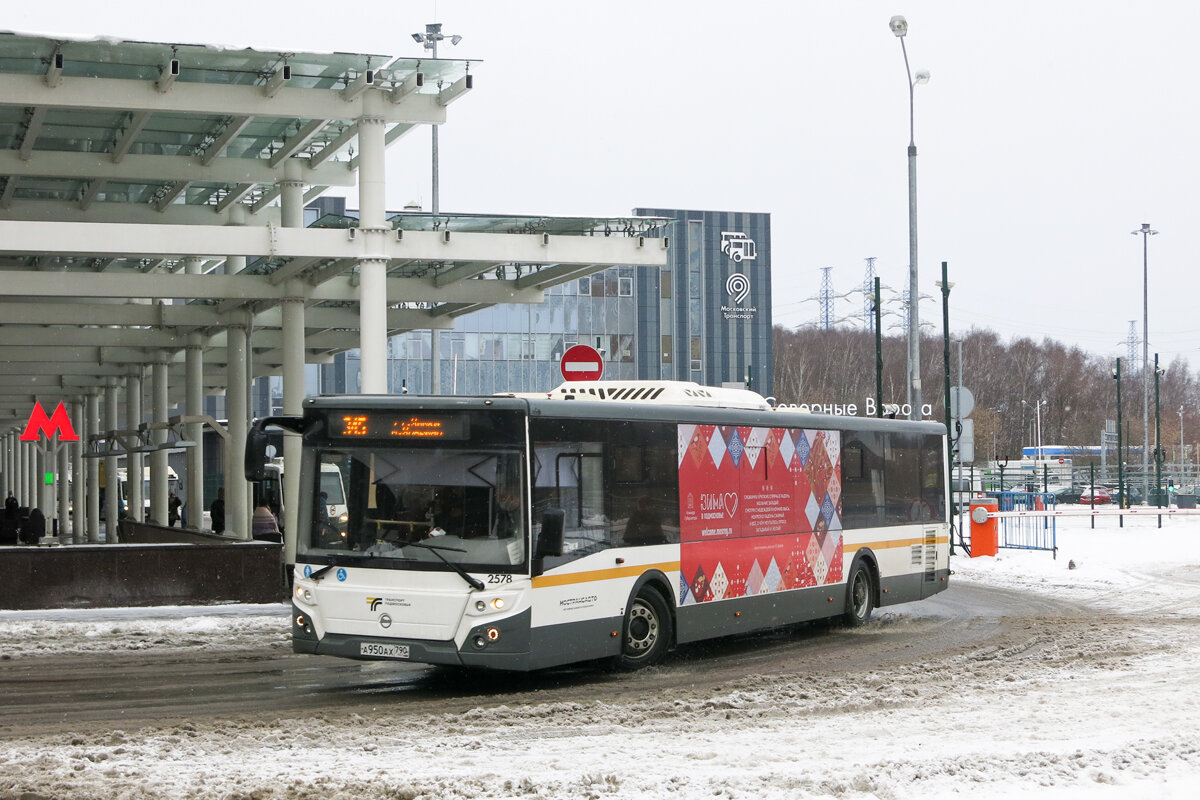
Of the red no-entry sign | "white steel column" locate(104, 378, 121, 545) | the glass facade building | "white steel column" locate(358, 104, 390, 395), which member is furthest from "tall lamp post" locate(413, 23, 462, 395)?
the glass facade building

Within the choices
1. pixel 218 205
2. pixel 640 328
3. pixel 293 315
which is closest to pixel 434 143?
pixel 218 205

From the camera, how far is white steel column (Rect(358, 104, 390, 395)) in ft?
72.5

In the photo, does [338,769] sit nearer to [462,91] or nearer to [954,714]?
[954,714]

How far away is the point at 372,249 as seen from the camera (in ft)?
72.5

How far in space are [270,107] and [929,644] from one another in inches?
472

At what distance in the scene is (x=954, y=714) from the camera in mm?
10953

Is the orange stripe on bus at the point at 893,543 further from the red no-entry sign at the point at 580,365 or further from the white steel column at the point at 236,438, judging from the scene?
the white steel column at the point at 236,438

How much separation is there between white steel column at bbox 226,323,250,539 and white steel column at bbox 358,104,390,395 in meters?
7.92

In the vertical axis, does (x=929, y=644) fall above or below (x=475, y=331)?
below

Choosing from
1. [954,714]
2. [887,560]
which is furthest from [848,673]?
[887,560]

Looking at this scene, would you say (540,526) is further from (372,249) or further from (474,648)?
(372,249)

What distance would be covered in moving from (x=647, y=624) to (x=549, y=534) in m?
2.14

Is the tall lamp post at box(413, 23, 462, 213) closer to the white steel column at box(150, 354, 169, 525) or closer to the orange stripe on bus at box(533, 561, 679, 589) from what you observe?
the white steel column at box(150, 354, 169, 525)

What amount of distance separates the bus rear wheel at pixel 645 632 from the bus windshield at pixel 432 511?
1906 millimetres
